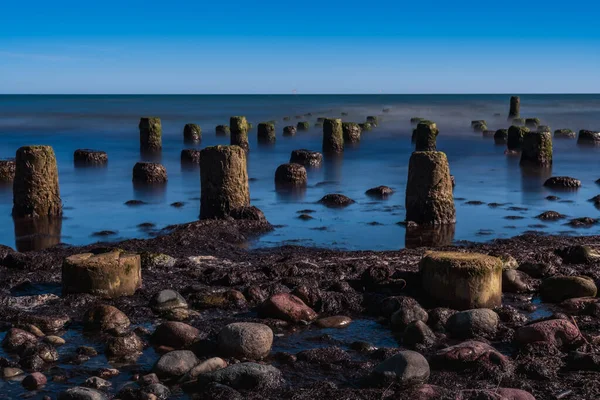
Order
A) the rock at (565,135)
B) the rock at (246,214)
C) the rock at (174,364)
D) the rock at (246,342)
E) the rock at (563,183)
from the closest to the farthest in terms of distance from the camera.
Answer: the rock at (174,364)
the rock at (246,342)
the rock at (246,214)
the rock at (563,183)
the rock at (565,135)

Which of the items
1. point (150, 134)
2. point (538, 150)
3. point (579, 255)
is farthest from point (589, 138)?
point (579, 255)

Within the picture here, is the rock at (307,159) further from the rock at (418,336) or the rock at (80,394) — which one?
the rock at (80,394)

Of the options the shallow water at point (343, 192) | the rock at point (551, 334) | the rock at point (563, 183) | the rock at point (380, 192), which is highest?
the rock at point (551, 334)

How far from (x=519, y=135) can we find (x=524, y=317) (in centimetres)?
2672

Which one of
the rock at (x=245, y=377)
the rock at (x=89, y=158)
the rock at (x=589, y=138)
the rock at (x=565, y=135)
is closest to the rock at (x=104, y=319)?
the rock at (x=245, y=377)

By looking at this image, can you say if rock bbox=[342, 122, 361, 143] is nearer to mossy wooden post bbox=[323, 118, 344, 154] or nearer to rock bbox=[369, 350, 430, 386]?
mossy wooden post bbox=[323, 118, 344, 154]

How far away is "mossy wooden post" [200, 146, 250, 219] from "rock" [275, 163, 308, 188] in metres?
6.47

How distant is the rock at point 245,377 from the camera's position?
6.81 m

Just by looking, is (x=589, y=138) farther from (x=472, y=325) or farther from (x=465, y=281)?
(x=472, y=325)

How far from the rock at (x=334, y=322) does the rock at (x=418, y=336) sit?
82cm

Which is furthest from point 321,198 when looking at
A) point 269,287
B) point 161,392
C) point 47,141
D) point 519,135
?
point 47,141

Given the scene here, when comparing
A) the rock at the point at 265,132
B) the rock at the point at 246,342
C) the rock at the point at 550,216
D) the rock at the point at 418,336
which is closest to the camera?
the rock at the point at 246,342

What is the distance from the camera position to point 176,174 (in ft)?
85.8

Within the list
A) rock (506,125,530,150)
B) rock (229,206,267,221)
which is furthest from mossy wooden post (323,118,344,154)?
rock (229,206,267,221)
